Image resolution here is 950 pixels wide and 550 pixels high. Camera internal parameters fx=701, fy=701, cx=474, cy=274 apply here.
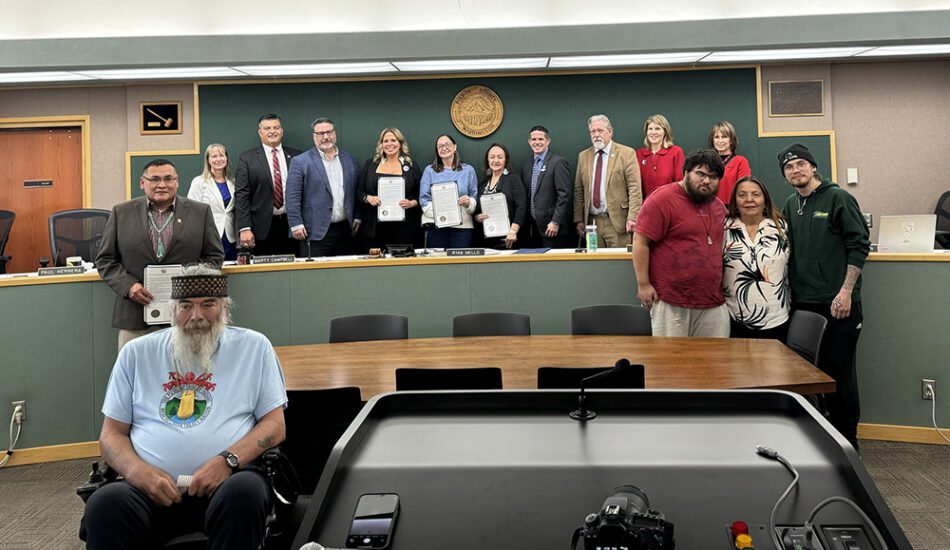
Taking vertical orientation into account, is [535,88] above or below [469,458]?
above

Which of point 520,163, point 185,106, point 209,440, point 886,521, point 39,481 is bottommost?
point 39,481

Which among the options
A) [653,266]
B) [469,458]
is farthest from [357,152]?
[469,458]

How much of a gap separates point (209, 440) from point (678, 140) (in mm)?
6681

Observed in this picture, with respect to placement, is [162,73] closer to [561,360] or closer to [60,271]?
[60,271]

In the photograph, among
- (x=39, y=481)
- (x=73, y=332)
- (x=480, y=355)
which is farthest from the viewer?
(x=73, y=332)

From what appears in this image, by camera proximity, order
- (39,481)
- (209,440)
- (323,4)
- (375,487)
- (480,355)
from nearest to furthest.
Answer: (375,487)
(209,440)
(480,355)
(39,481)
(323,4)

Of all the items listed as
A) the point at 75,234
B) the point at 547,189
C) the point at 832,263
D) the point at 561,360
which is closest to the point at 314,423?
the point at 561,360

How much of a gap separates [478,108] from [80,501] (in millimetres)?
5634

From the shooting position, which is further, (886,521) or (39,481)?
(39,481)

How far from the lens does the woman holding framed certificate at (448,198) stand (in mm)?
6605

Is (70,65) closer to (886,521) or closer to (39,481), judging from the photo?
(39,481)

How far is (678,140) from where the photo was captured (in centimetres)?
787

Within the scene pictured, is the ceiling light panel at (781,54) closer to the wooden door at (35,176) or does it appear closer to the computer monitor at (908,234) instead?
the computer monitor at (908,234)

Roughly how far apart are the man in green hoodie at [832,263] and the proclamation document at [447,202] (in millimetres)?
3187
